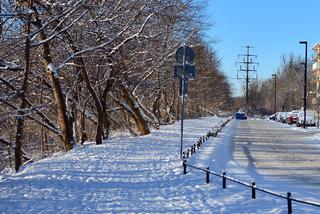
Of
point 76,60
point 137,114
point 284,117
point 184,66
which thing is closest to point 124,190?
point 184,66

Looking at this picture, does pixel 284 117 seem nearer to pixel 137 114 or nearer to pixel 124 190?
pixel 137 114

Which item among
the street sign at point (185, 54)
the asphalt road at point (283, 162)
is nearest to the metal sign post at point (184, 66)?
the street sign at point (185, 54)

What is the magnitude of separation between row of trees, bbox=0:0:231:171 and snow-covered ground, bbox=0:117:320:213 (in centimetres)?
295

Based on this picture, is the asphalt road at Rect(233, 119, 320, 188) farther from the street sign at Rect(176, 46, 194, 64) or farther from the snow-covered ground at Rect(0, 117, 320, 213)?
the street sign at Rect(176, 46, 194, 64)

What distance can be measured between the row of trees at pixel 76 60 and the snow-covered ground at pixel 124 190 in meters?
2.95

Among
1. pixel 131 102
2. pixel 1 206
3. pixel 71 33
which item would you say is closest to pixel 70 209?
pixel 1 206

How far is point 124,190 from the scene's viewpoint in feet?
37.5

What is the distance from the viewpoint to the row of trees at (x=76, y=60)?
15792 millimetres

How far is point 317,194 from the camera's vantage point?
12633 mm

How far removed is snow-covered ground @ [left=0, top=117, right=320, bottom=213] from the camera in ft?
31.3

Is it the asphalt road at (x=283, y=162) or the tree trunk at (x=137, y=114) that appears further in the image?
the tree trunk at (x=137, y=114)

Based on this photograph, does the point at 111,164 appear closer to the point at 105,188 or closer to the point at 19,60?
the point at 105,188

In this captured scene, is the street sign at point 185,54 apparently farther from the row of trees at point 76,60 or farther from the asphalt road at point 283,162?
the asphalt road at point 283,162

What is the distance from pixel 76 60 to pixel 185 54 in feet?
25.7
